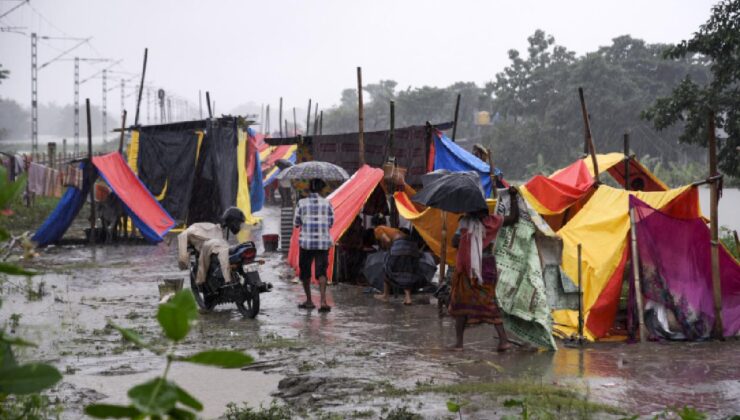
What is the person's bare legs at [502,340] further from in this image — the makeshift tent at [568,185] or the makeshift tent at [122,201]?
the makeshift tent at [122,201]

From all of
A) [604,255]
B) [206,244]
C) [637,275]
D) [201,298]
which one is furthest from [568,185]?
[201,298]

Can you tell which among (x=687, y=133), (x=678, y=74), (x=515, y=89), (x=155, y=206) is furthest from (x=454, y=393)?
(x=515, y=89)

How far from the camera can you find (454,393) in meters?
6.53

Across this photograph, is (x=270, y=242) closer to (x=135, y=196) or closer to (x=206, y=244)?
(x=135, y=196)

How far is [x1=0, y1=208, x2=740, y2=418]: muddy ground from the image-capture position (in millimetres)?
6363

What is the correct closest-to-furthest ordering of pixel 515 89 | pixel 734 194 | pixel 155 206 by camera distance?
pixel 155 206, pixel 734 194, pixel 515 89

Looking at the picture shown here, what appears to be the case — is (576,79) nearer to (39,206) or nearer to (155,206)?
(39,206)

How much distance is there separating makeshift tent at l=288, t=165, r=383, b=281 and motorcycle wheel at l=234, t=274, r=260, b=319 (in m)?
1.95

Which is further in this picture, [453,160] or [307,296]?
[453,160]

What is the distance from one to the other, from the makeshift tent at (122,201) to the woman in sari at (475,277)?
36.4 feet

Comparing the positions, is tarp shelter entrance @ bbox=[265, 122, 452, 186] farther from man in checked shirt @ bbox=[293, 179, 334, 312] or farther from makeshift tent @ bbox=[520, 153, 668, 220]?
man in checked shirt @ bbox=[293, 179, 334, 312]

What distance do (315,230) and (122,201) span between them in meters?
8.60

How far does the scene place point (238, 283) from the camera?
10.1 m

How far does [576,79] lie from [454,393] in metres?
39.5
